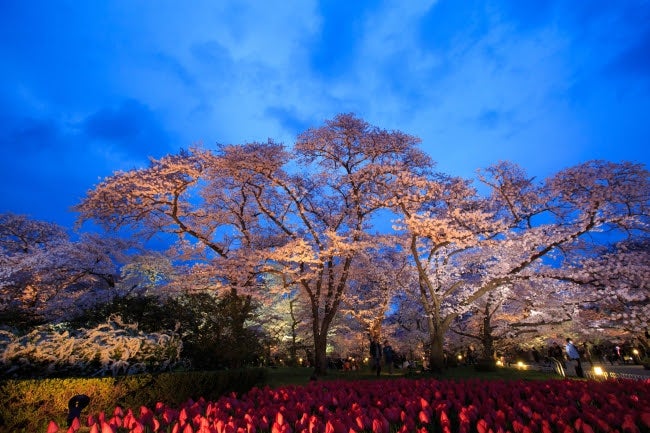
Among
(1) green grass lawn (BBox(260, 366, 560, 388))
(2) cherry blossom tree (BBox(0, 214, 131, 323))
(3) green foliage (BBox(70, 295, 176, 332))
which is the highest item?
(2) cherry blossom tree (BBox(0, 214, 131, 323))

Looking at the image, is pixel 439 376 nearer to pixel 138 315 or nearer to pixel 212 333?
pixel 212 333

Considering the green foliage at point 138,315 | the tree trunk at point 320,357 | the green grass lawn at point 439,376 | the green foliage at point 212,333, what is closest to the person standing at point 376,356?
the green grass lawn at point 439,376

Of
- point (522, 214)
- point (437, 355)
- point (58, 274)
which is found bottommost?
point (437, 355)

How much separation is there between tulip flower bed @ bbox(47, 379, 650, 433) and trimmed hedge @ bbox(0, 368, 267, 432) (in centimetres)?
220

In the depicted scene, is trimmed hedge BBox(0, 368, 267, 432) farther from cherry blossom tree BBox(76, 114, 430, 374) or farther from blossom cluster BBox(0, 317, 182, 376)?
cherry blossom tree BBox(76, 114, 430, 374)

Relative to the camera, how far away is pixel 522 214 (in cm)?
1922

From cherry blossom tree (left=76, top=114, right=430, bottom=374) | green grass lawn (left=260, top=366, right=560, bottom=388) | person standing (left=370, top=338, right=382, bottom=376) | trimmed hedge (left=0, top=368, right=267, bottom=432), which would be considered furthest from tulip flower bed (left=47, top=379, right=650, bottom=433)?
person standing (left=370, top=338, right=382, bottom=376)

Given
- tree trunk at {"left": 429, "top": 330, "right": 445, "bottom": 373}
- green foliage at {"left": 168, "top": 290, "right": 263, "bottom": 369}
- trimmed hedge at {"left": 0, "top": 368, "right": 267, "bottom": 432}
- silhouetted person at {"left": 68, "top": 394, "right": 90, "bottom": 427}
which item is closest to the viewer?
silhouetted person at {"left": 68, "top": 394, "right": 90, "bottom": 427}

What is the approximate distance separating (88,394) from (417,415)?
569cm

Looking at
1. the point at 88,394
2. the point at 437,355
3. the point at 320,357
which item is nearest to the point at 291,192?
the point at 320,357

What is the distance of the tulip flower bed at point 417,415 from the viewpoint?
300 cm

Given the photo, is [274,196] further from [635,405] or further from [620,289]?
[635,405]

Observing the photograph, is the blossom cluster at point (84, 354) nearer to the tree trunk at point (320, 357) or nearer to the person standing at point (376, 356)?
the tree trunk at point (320, 357)

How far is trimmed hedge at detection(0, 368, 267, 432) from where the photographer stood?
19.5ft
